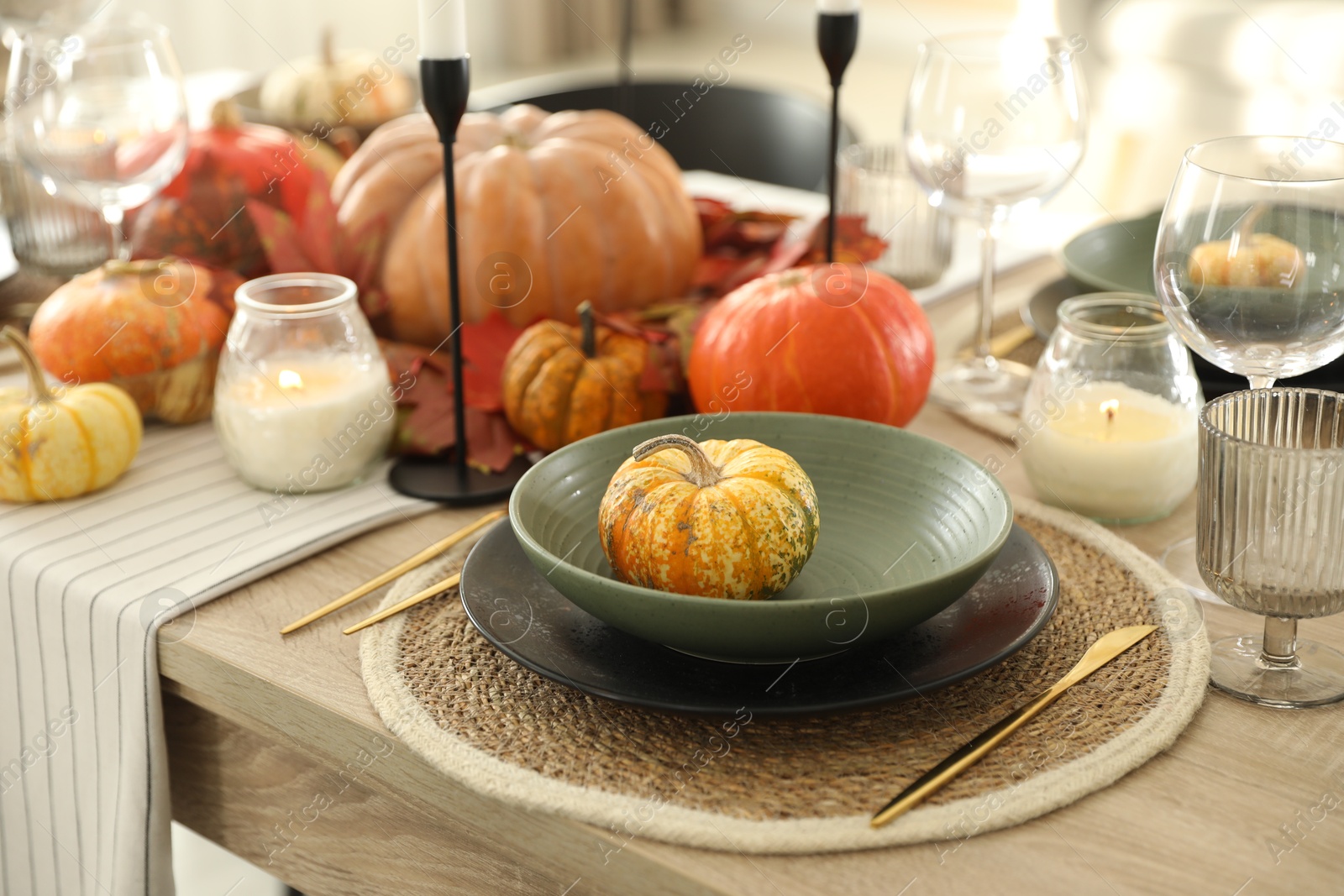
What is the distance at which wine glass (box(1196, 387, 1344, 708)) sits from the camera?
0.65 metres

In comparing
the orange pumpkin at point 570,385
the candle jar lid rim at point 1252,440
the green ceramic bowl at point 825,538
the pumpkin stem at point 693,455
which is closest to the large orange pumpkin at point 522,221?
the orange pumpkin at point 570,385

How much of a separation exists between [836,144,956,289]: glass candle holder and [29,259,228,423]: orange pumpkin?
643mm

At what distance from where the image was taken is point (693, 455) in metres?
0.71

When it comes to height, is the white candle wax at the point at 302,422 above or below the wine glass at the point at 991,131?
below

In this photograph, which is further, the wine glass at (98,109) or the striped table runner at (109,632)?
the wine glass at (98,109)

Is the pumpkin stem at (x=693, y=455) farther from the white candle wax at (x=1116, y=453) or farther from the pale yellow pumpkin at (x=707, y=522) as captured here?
the white candle wax at (x=1116, y=453)

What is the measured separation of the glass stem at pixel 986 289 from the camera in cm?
112

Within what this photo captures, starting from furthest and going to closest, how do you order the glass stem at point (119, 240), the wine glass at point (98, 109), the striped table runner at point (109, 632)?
the glass stem at point (119, 240), the wine glass at point (98, 109), the striped table runner at point (109, 632)

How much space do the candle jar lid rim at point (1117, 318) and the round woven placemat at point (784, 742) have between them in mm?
217

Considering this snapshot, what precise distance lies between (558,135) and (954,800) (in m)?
0.80

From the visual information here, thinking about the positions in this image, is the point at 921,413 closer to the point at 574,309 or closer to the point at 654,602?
the point at 574,309

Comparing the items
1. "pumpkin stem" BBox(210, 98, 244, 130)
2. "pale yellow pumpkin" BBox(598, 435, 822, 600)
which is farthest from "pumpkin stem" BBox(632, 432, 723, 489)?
"pumpkin stem" BBox(210, 98, 244, 130)

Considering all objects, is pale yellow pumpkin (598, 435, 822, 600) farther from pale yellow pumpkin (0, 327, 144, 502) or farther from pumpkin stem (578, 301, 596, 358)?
pale yellow pumpkin (0, 327, 144, 502)

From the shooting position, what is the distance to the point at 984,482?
74 centimetres
